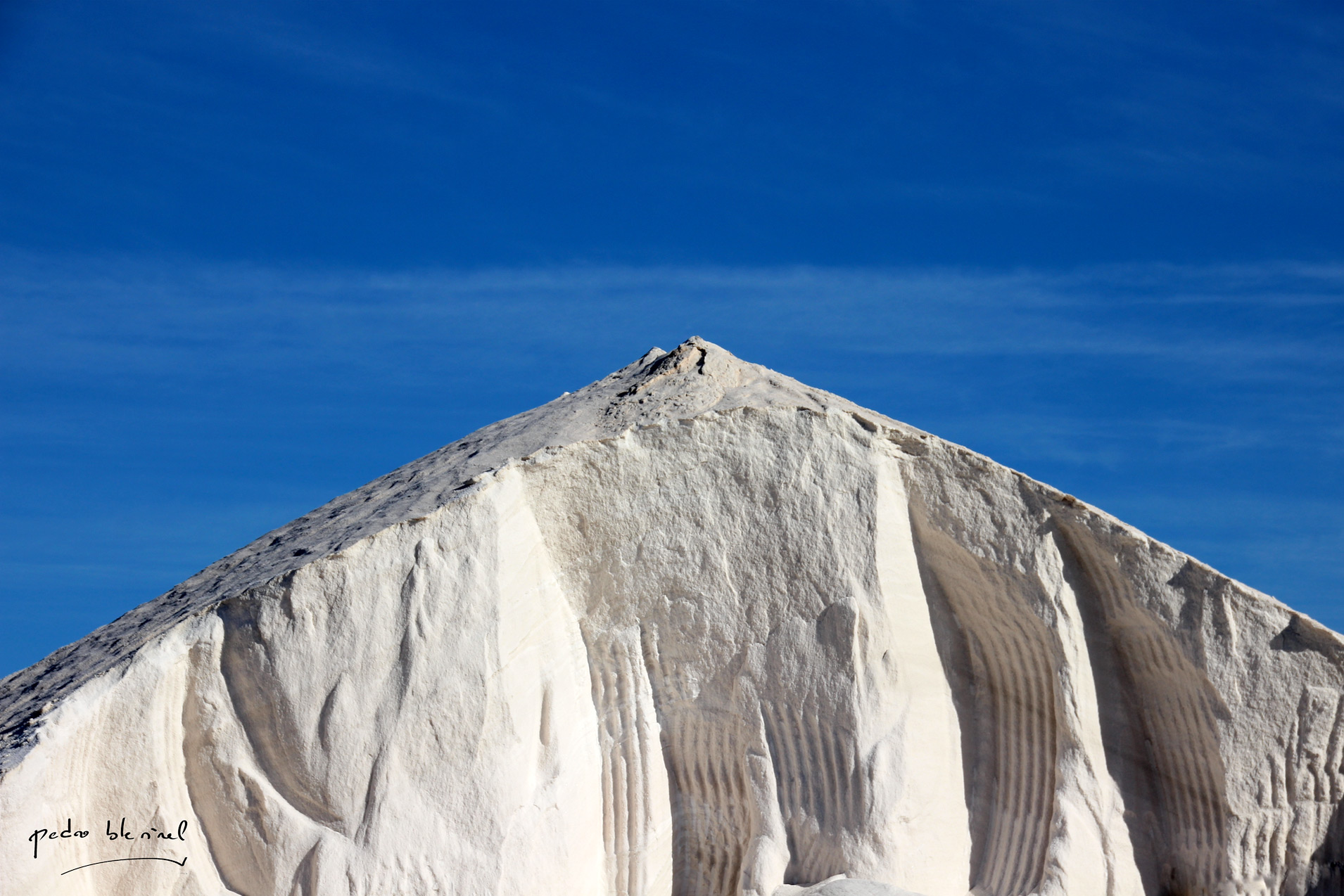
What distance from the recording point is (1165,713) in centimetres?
830

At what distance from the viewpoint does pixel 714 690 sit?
8.01m

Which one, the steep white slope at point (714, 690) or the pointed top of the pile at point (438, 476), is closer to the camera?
the steep white slope at point (714, 690)

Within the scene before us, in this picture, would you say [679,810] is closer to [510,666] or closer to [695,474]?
[510,666]

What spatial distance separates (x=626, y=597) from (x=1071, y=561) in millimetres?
2724

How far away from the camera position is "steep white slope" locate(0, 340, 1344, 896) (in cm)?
741

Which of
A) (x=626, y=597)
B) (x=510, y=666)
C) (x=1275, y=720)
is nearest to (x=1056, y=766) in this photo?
(x=1275, y=720)

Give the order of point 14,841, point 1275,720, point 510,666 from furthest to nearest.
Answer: point 1275,720 → point 510,666 → point 14,841

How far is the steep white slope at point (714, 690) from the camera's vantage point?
741cm
